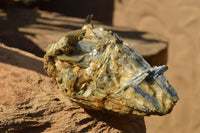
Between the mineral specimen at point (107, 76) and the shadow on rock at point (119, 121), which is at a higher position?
the mineral specimen at point (107, 76)

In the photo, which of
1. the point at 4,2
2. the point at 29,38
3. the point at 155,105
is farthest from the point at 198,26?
the point at 155,105

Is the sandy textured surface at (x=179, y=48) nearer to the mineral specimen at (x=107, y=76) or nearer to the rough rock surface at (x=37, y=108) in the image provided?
the rough rock surface at (x=37, y=108)

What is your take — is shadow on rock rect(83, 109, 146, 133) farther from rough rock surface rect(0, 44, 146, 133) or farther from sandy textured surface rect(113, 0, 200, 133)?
sandy textured surface rect(113, 0, 200, 133)

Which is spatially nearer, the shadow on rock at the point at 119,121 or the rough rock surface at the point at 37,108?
the rough rock surface at the point at 37,108

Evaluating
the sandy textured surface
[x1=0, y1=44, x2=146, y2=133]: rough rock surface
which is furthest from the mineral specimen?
the sandy textured surface

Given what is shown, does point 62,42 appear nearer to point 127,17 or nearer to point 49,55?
point 49,55

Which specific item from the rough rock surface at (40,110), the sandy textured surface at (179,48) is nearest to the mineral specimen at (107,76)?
the rough rock surface at (40,110)
